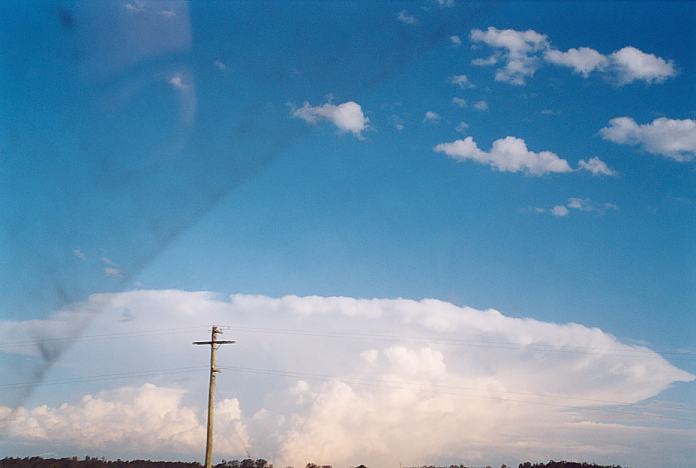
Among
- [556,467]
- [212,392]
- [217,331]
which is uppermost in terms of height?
[217,331]

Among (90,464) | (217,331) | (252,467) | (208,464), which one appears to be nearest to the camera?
(208,464)

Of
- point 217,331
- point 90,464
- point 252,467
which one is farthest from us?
point 90,464

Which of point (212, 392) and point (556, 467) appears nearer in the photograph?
point (212, 392)

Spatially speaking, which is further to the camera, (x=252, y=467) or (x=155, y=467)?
(x=155, y=467)

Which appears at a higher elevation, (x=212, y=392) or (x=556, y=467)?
(x=212, y=392)

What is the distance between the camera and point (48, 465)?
66438 mm

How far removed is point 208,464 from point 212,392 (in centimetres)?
371

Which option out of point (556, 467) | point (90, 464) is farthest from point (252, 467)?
point (556, 467)

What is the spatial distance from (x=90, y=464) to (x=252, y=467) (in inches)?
811

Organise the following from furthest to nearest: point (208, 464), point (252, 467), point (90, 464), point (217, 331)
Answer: point (90, 464) < point (252, 467) < point (217, 331) < point (208, 464)

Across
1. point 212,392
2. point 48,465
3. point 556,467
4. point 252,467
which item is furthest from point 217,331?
point 48,465

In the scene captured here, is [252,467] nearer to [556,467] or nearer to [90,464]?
[90,464]

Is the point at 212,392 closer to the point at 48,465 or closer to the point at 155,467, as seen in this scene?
the point at 155,467

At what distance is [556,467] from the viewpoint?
57000mm
